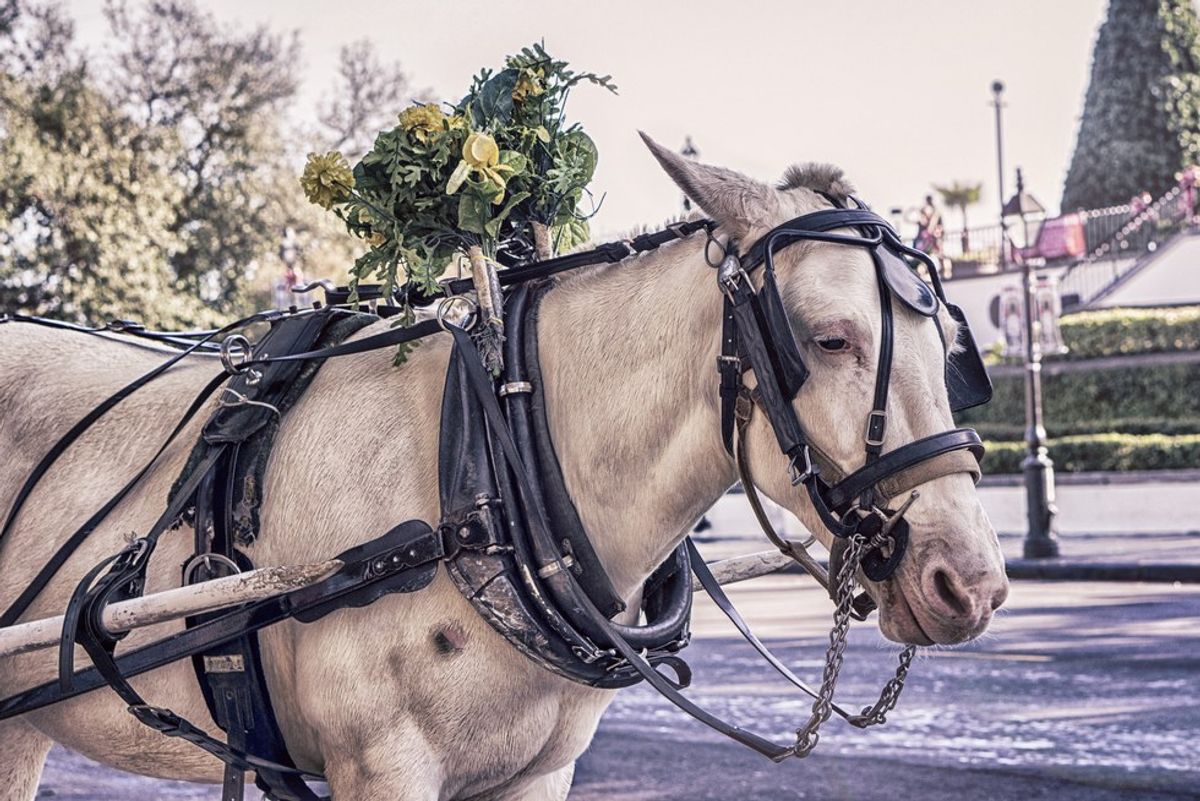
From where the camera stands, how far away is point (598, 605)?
2.77 meters

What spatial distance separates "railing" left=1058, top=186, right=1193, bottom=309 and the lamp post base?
1642 centimetres

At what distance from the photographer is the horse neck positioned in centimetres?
274

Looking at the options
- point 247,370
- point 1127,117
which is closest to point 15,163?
point 247,370

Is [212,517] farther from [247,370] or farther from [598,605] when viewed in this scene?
[598,605]

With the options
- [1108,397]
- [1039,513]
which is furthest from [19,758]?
[1108,397]

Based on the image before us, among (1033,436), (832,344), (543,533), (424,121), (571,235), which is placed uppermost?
(424,121)

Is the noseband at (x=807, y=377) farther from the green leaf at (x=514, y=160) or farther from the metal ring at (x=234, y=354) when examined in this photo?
the metal ring at (x=234, y=354)

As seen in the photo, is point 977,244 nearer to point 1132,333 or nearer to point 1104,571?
point 1132,333

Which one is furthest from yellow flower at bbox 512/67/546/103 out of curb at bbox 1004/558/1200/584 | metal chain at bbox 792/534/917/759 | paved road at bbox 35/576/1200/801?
curb at bbox 1004/558/1200/584

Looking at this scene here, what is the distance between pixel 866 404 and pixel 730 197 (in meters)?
0.49

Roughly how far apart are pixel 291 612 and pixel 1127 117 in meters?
44.0

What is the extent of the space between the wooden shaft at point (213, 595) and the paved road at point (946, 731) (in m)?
4.04

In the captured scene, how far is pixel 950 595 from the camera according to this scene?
2385 mm

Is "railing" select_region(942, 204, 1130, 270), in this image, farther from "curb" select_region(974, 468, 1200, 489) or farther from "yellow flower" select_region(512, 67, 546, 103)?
"yellow flower" select_region(512, 67, 546, 103)
